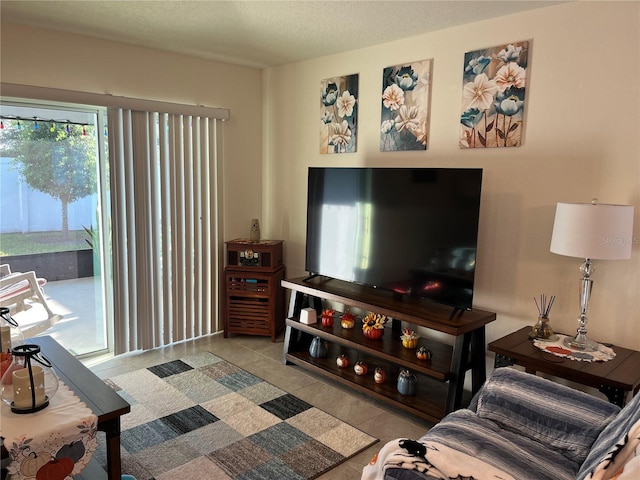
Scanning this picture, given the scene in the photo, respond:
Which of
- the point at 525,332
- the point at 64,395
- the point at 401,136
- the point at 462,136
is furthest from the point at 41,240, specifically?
the point at 525,332

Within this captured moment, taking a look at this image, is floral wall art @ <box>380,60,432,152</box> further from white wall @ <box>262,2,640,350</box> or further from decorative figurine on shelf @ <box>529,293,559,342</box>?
decorative figurine on shelf @ <box>529,293,559,342</box>

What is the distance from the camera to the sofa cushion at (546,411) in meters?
1.82

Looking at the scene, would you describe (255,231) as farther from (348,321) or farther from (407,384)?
(407,384)

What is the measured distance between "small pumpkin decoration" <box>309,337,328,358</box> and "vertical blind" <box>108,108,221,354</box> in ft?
3.93

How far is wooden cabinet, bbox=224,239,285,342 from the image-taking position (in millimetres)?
4059

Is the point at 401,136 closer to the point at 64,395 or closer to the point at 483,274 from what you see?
the point at 483,274

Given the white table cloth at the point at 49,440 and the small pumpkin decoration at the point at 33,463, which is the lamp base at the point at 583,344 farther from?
the small pumpkin decoration at the point at 33,463

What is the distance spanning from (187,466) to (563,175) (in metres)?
2.50

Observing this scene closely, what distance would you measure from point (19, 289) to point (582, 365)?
140 inches

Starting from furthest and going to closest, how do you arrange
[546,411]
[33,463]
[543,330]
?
[543,330]
[546,411]
[33,463]

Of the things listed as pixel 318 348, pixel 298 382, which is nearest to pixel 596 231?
pixel 318 348

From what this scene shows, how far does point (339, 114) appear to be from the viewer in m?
3.73

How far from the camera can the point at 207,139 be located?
4.01m

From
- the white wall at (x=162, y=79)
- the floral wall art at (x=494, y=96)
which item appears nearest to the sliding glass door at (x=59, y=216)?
the white wall at (x=162, y=79)
